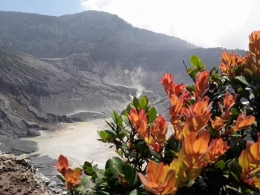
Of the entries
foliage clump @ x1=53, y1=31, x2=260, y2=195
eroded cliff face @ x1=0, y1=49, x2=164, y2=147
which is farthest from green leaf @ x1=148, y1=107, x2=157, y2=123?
eroded cliff face @ x1=0, y1=49, x2=164, y2=147

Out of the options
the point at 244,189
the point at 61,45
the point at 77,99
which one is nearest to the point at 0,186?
the point at 244,189

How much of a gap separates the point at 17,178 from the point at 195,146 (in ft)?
9.91

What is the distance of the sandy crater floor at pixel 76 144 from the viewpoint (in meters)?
24.2

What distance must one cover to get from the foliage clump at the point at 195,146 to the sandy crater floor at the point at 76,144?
19876mm

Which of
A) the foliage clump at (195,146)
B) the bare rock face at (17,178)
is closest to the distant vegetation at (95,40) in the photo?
the bare rock face at (17,178)

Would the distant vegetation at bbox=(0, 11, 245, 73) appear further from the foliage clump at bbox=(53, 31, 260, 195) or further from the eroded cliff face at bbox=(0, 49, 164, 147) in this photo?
the foliage clump at bbox=(53, 31, 260, 195)

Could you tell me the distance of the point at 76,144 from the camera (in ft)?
92.7

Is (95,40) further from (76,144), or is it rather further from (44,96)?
(76,144)

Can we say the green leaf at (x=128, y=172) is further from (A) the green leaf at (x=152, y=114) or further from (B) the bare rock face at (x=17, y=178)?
(B) the bare rock face at (x=17, y=178)

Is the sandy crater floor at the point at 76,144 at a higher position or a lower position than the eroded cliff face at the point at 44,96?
lower

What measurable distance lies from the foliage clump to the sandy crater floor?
19.9m

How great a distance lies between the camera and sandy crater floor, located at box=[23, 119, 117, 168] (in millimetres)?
24250

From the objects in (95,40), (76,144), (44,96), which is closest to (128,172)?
(76,144)

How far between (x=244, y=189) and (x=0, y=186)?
2.85 m
